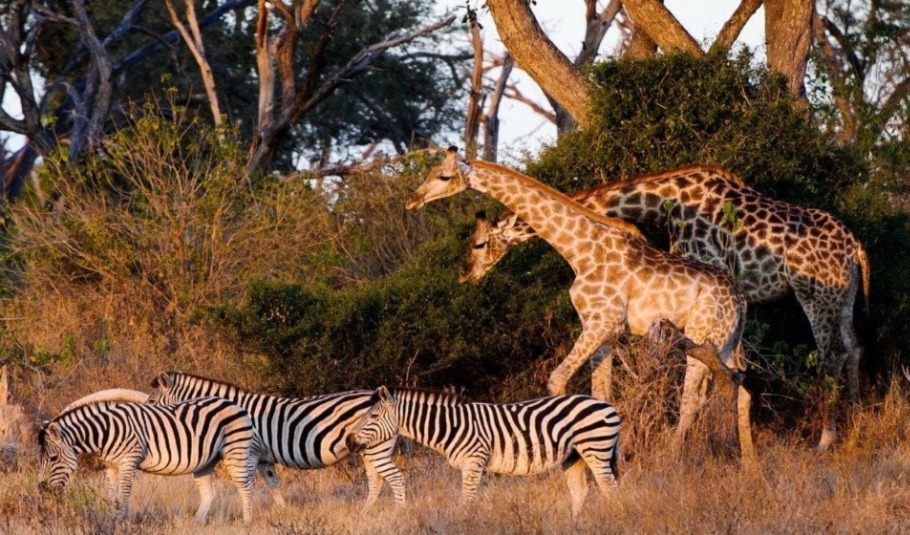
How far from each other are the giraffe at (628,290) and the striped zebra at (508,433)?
0.66 m

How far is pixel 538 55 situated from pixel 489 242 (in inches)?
130

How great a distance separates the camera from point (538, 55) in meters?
13.4

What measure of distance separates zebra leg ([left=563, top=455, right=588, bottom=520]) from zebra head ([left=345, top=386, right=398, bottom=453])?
3.75 feet

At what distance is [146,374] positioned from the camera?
43.0ft

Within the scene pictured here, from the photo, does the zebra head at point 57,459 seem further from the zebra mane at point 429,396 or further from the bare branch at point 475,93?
the bare branch at point 475,93

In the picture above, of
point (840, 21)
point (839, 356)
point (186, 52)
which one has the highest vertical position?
point (186, 52)

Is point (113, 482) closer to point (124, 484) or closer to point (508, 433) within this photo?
point (124, 484)

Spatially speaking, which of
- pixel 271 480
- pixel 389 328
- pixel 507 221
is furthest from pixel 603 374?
pixel 271 480

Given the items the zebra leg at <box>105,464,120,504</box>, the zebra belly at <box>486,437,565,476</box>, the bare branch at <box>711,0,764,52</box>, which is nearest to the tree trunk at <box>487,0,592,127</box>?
the bare branch at <box>711,0,764,52</box>

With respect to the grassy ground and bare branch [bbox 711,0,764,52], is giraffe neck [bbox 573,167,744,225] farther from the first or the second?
bare branch [bbox 711,0,764,52]

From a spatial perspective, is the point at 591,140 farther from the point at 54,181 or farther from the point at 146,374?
the point at 54,181

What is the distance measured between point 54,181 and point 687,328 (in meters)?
7.91

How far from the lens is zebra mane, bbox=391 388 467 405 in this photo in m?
8.98

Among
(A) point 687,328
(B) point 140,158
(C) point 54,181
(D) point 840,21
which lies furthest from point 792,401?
(D) point 840,21
